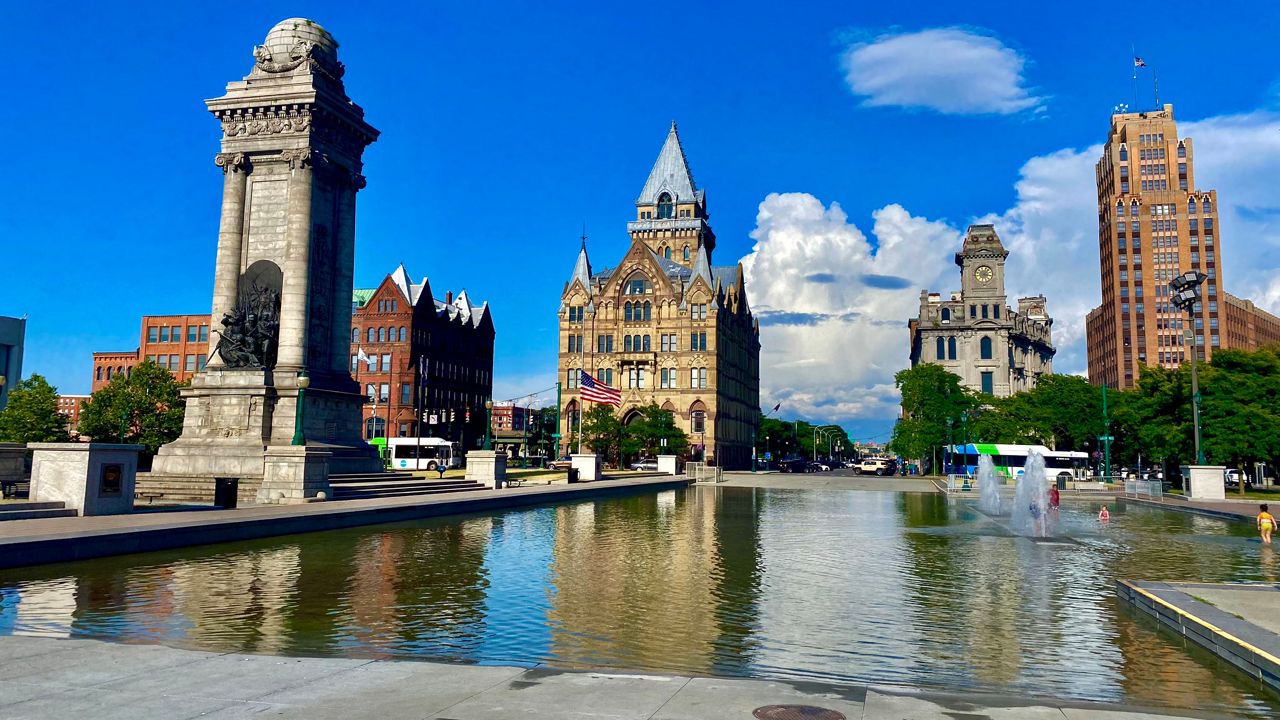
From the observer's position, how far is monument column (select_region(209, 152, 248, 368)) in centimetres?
3916

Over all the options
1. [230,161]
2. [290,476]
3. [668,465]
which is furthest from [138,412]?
[668,465]

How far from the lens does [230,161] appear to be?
130 ft

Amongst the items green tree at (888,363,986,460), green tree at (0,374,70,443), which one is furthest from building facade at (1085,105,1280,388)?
green tree at (0,374,70,443)

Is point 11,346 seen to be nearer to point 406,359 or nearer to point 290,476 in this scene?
point 406,359

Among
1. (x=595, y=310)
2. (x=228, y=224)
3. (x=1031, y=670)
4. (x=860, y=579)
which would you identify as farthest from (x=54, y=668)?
(x=595, y=310)

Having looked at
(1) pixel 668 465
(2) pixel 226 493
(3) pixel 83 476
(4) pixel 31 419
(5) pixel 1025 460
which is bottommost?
(2) pixel 226 493

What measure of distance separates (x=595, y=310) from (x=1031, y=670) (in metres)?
101

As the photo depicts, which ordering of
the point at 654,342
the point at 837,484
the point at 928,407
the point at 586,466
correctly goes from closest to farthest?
the point at 586,466, the point at 837,484, the point at 928,407, the point at 654,342

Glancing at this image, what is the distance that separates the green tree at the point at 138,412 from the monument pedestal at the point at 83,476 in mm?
37047

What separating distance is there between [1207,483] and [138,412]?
6440 centimetres

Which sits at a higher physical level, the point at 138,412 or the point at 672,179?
the point at 672,179

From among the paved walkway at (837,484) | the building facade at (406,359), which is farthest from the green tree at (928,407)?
the building facade at (406,359)

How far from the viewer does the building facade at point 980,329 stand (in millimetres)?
134500

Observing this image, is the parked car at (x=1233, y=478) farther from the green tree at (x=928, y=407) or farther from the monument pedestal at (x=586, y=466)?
the monument pedestal at (x=586, y=466)
